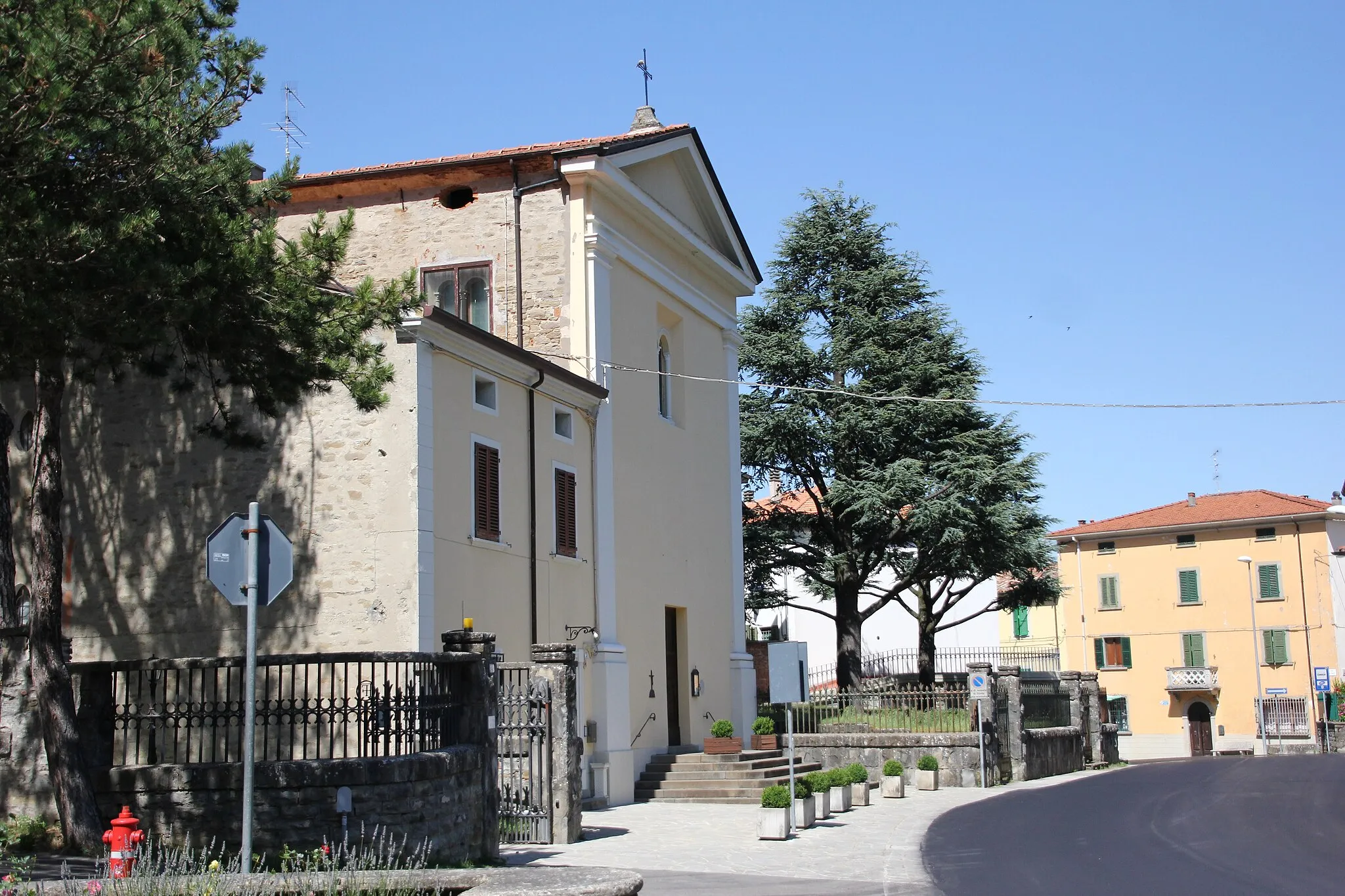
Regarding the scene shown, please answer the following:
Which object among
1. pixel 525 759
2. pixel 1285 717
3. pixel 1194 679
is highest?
pixel 525 759

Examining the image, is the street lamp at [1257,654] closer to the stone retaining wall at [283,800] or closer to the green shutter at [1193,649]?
the green shutter at [1193,649]

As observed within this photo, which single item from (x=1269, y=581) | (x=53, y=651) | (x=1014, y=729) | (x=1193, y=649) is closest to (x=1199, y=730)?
(x=1193, y=649)

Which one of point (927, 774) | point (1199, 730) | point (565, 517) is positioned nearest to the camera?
point (565, 517)

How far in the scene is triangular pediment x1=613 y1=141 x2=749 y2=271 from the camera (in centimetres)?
2405

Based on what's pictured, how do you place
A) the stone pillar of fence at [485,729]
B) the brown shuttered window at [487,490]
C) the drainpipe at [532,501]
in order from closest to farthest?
1. the stone pillar of fence at [485,729]
2. the brown shuttered window at [487,490]
3. the drainpipe at [532,501]

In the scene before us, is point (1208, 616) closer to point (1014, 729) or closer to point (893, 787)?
point (1014, 729)

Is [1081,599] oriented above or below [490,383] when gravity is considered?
below

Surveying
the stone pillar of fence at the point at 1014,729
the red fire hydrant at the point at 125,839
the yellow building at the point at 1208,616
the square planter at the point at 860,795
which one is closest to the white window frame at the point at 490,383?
the square planter at the point at 860,795

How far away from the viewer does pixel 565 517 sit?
794 inches

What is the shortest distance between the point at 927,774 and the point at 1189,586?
35358 millimetres

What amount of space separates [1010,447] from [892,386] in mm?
3263

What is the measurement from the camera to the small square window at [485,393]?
18141mm

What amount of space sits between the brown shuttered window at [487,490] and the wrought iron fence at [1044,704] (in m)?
13.5

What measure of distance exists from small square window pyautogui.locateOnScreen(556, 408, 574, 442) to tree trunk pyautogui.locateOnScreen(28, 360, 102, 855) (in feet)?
27.1
